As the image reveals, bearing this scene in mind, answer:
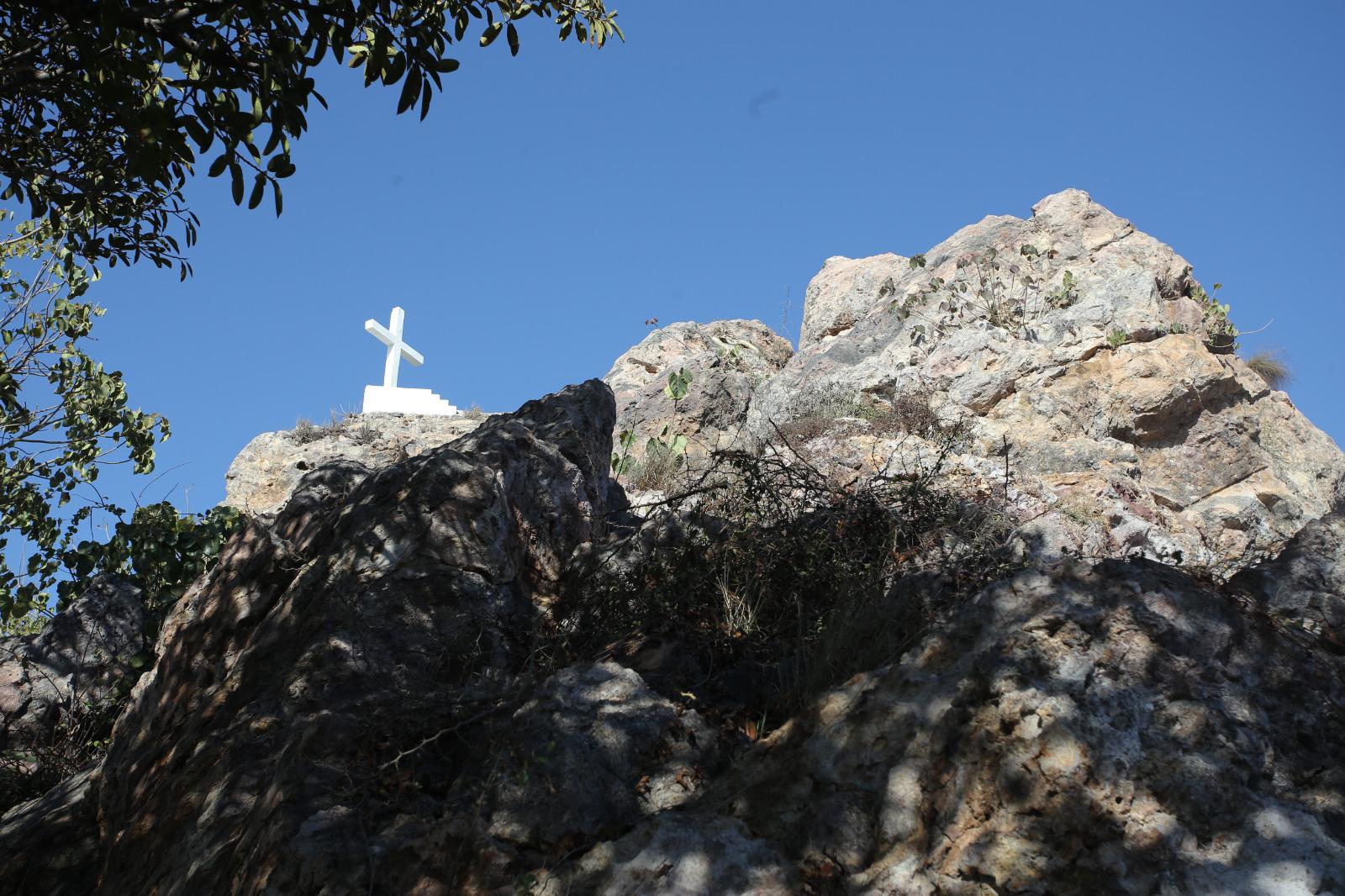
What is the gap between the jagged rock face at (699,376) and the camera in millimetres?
13508

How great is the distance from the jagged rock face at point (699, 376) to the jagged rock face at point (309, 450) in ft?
8.09

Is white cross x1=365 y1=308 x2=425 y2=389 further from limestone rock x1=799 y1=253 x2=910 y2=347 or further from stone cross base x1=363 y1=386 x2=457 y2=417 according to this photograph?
limestone rock x1=799 y1=253 x2=910 y2=347

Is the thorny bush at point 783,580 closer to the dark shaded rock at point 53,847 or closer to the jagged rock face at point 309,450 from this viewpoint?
the dark shaded rock at point 53,847

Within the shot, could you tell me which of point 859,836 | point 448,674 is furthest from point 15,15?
point 859,836

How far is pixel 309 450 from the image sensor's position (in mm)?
12375

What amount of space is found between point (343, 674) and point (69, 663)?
3.45 m

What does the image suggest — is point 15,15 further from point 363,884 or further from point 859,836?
point 859,836

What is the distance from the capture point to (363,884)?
2.90 m

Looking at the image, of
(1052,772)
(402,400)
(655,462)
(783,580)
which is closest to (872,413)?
(655,462)

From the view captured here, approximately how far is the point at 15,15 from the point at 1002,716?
206 inches

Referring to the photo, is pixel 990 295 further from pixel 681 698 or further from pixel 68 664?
pixel 68 664

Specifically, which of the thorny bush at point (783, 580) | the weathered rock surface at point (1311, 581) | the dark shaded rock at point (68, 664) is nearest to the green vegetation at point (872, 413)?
the thorny bush at point (783, 580)

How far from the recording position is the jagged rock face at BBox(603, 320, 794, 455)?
13508 mm

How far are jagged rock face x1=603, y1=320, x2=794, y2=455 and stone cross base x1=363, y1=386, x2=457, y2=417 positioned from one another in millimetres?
2746
